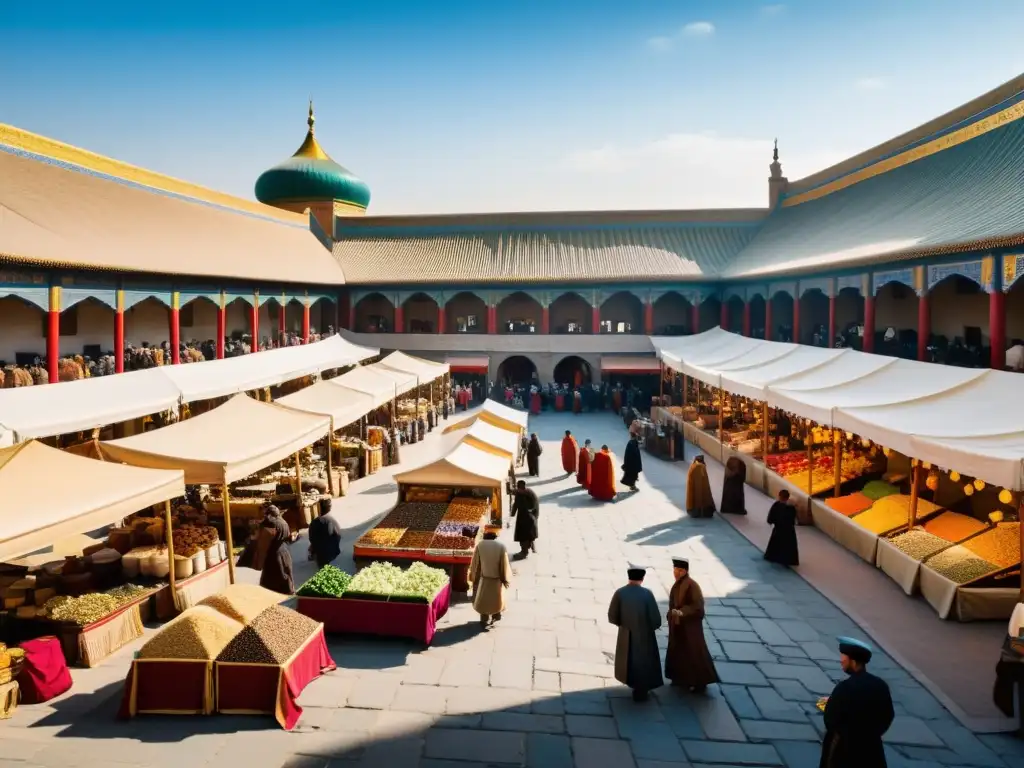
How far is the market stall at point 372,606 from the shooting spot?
331 inches

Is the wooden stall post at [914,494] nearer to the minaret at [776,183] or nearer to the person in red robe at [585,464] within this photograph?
the person in red robe at [585,464]

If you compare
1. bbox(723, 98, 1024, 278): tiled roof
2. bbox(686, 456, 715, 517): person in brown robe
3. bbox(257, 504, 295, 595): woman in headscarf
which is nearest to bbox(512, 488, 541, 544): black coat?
bbox(257, 504, 295, 595): woman in headscarf

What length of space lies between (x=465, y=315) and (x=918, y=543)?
90.2 feet

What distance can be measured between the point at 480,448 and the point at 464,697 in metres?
6.39

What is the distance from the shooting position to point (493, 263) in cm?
3456

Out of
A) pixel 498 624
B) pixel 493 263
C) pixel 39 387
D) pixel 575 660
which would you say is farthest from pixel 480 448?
pixel 493 263

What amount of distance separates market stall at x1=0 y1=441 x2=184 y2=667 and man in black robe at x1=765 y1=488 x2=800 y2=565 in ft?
27.3

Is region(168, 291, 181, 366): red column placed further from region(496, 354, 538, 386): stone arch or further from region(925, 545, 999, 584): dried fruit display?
region(925, 545, 999, 584): dried fruit display

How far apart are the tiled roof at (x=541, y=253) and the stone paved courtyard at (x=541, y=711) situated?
24.1 m

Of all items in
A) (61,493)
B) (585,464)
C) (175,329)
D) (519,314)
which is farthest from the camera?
(519,314)

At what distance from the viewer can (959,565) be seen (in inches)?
379

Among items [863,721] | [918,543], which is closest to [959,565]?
[918,543]

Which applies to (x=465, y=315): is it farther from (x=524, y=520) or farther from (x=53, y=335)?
(x=524, y=520)

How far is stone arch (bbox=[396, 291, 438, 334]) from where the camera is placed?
3569 cm
